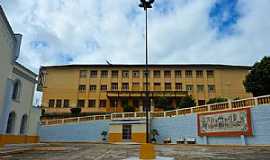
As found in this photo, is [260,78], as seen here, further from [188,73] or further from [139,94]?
[139,94]

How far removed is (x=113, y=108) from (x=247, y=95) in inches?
1004

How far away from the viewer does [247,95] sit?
158 feet

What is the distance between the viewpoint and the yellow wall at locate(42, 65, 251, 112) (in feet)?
159

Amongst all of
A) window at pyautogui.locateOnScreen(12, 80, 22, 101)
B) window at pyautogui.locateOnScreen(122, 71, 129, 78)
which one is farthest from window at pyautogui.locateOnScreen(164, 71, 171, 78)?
window at pyautogui.locateOnScreen(12, 80, 22, 101)

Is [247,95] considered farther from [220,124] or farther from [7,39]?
[7,39]

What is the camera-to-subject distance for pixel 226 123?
21.9m

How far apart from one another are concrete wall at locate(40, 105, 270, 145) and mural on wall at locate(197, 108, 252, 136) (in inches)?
16.6

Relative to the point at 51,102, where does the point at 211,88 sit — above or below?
above

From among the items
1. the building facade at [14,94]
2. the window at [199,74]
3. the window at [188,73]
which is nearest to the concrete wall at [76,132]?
the building facade at [14,94]

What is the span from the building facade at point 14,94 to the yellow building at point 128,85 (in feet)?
72.1

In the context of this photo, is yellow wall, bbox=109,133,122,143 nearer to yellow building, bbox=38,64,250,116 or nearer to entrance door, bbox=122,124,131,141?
entrance door, bbox=122,124,131,141

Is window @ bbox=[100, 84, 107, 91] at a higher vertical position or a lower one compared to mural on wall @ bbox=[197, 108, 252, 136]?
higher

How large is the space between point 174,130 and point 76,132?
557 inches

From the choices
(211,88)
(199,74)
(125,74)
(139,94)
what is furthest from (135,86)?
(211,88)
